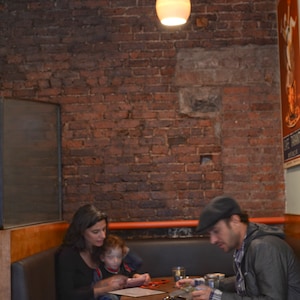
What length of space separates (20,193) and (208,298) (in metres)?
1.89

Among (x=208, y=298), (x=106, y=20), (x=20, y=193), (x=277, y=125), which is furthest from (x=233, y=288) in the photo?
(x=106, y=20)

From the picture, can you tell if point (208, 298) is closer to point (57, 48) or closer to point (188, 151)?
point (188, 151)

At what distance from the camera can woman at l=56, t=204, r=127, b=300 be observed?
4594mm

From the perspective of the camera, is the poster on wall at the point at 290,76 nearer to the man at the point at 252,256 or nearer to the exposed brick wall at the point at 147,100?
the exposed brick wall at the point at 147,100

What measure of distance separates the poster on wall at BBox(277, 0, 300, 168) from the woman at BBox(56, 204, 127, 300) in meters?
1.78

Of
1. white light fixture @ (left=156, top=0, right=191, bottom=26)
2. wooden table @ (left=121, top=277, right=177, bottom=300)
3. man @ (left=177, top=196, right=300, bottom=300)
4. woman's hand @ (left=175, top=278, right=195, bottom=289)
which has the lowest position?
wooden table @ (left=121, top=277, right=177, bottom=300)

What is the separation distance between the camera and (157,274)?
19.4 ft

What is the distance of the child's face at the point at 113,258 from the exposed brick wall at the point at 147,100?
1.29 m

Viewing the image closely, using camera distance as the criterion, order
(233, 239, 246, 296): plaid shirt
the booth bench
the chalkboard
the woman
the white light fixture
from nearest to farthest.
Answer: (233, 239, 246, 296): plaid shirt → the chalkboard → the woman → the white light fixture → the booth bench

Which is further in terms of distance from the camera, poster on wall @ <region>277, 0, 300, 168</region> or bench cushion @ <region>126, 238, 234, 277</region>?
bench cushion @ <region>126, 238, 234, 277</region>

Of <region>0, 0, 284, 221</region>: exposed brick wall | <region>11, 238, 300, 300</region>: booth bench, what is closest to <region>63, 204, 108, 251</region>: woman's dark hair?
<region>11, 238, 300, 300</region>: booth bench

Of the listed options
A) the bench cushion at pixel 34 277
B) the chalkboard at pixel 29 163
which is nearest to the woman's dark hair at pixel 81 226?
the bench cushion at pixel 34 277

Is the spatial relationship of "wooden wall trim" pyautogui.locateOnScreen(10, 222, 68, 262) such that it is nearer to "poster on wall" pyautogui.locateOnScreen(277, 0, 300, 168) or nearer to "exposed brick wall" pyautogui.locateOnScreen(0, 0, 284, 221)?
"exposed brick wall" pyautogui.locateOnScreen(0, 0, 284, 221)

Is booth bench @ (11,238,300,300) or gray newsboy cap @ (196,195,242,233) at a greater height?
gray newsboy cap @ (196,195,242,233)
